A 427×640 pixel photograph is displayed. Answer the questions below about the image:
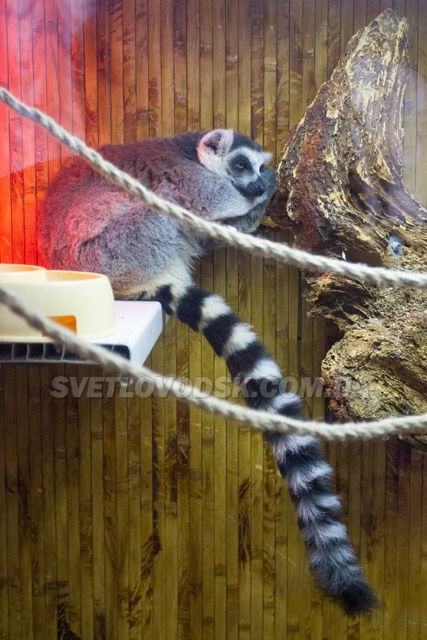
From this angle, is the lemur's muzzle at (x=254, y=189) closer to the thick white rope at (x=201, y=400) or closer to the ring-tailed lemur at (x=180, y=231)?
the ring-tailed lemur at (x=180, y=231)

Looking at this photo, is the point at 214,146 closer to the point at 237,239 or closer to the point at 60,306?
the point at 60,306

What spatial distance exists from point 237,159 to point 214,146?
0.27ft

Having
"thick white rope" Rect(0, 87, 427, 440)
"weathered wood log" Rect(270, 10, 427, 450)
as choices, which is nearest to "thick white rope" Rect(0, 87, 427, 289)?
"thick white rope" Rect(0, 87, 427, 440)

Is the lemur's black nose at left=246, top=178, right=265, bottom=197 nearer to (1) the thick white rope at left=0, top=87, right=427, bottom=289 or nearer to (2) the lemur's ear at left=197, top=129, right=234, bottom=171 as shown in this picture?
(2) the lemur's ear at left=197, top=129, right=234, bottom=171

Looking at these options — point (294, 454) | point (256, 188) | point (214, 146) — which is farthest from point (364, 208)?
point (294, 454)

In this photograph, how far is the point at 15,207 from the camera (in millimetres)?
1618

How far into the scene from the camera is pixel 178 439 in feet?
5.84

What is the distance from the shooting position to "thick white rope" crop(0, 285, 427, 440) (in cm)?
75

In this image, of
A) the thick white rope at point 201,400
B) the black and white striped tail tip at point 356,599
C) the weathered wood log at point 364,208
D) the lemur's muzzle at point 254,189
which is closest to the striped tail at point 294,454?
the black and white striped tail tip at point 356,599

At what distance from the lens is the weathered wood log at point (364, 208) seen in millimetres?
1479

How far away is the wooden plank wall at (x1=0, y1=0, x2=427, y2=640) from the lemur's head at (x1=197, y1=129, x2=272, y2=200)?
41 millimetres

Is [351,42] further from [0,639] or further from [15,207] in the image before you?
[0,639]

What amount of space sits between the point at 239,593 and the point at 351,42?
1757mm

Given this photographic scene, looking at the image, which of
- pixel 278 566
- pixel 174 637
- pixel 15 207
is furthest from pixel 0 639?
pixel 15 207
